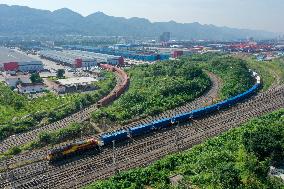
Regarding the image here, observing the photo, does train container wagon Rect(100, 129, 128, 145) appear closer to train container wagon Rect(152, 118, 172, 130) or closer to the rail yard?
the rail yard

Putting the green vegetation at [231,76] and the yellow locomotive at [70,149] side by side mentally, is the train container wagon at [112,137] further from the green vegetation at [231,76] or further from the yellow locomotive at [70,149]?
the green vegetation at [231,76]

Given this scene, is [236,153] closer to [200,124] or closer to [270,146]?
[270,146]

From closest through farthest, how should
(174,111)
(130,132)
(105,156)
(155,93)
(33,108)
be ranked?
(105,156) < (130,132) < (174,111) < (33,108) < (155,93)

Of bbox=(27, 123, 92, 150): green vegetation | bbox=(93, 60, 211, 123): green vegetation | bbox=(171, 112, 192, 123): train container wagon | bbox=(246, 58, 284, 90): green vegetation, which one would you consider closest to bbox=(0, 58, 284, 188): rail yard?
bbox=(171, 112, 192, 123): train container wagon

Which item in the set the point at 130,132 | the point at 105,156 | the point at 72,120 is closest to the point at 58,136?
the point at 105,156

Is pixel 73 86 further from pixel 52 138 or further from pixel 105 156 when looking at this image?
pixel 105 156

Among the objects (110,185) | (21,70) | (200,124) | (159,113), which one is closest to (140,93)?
(159,113)
